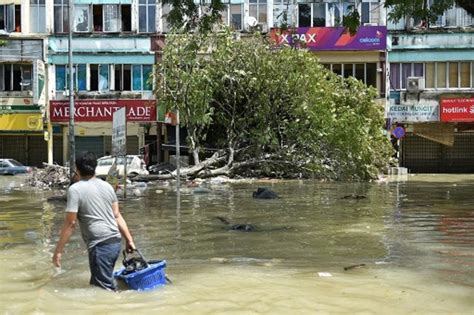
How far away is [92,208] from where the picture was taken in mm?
6434

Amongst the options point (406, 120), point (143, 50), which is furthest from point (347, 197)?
point (143, 50)

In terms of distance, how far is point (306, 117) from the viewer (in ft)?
83.4

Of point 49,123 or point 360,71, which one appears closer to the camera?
point 49,123

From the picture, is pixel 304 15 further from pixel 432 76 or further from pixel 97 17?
pixel 97 17

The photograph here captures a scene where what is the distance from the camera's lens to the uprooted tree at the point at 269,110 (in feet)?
82.3

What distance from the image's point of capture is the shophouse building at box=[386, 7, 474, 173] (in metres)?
36.3

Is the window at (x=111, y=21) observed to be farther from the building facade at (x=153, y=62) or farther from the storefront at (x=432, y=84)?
the storefront at (x=432, y=84)

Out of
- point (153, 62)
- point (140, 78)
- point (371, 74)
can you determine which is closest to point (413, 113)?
point (371, 74)

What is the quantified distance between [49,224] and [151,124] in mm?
24412

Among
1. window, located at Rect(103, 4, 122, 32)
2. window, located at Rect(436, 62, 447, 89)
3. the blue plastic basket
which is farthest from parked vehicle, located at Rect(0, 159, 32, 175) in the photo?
the blue plastic basket

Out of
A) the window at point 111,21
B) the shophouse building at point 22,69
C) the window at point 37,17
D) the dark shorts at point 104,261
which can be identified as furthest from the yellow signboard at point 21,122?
the dark shorts at point 104,261

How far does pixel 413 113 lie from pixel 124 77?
16749 mm

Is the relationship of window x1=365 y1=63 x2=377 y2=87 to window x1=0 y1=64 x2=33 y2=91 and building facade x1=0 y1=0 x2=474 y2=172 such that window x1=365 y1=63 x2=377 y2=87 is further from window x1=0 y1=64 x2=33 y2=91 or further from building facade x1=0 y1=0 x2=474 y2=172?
window x1=0 y1=64 x2=33 y2=91

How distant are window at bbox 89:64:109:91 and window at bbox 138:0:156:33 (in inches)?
123
